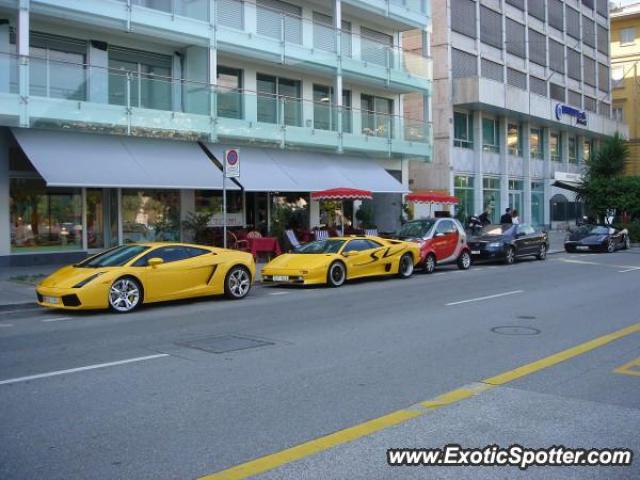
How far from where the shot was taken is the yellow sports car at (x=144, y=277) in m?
11.7

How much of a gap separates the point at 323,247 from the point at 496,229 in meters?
Result: 8.79

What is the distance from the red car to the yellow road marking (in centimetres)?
1186

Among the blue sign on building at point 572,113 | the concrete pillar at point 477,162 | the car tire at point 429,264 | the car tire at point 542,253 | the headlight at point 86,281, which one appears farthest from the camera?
the blue sign on building at point 572,113

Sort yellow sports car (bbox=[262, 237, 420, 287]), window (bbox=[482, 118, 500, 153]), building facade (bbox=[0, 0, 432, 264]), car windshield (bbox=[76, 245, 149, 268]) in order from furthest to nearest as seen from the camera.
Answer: window (bbox=[482, 118, 500, 153]), building facade (bbox=[0, 0, 432, 264]), yellow sports car (bbox=[262, 237, 420, 287]), car windshield (bbox=[76, 245, 149, 268])

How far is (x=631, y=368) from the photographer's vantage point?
→ 7250 mm

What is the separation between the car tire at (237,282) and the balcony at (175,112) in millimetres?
7457

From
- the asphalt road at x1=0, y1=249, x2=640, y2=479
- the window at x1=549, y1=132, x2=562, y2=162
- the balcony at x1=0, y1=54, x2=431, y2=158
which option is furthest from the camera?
the window at x1=549, y1=132, x2=562, y2=162

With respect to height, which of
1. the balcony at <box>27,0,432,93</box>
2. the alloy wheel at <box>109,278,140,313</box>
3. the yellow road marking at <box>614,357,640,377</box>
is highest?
the balcony at <box>27,0,432,93</box>

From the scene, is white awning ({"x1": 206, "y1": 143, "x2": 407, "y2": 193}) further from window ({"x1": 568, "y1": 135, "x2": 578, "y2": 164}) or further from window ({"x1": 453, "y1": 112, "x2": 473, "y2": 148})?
window ({"x1": 568, "y1": 135, "x2": 578, "y2": 164})

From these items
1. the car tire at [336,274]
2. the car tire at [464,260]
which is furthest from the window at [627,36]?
the car tire at [336,274]

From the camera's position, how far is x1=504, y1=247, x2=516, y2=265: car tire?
73.0 feet

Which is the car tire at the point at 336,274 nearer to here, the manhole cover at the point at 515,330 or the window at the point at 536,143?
the manhole cover at the point at 515,330

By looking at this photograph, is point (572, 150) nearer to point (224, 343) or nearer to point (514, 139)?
point (514, 139)

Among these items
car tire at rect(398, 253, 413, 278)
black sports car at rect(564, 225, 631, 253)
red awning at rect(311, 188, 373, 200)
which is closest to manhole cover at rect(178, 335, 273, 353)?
car tire at rect(398, 253, 413, 278)
